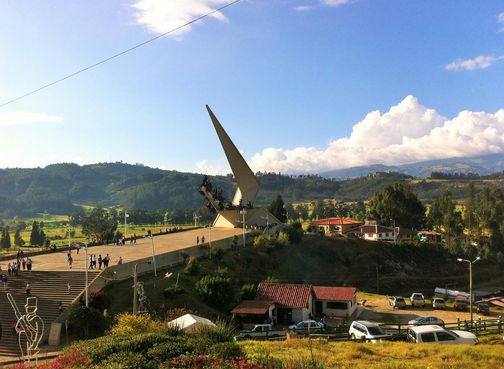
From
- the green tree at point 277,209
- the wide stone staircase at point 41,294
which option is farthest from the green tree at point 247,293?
the green tree at point 277,209

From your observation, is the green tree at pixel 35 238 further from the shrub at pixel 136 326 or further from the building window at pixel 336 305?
the shrub at pixel 136 326

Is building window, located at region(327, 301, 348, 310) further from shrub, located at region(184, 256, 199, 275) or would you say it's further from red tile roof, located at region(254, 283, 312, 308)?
shrub, located at region(184, 256, 199, 275)

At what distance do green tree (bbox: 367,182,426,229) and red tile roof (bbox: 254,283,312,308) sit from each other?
45.5m

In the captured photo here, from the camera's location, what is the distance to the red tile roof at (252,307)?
954 inches

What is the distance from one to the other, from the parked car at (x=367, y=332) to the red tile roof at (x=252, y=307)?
727cm

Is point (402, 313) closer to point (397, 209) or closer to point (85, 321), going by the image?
point (85, 321)

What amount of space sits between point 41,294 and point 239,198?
3464 centimetres

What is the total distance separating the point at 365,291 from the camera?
43.5 m

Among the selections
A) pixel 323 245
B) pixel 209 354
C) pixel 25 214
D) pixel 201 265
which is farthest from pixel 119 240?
pixel 25 214

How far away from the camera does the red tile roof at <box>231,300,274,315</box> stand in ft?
79.5

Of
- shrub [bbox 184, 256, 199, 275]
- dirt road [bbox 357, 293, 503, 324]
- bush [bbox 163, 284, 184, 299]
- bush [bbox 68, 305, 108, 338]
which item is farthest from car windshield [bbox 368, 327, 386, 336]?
shrub [bbox 184, 256, 199, 275]

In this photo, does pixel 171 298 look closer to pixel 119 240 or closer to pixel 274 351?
pixel 274 351

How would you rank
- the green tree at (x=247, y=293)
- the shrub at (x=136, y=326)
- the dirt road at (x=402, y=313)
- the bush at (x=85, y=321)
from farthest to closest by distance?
the dirt road at (x=402, y=313) < the green tree at (x=247, y=293) < the bush at (x=85, y=321) < the shrub at (x=136, y=326)

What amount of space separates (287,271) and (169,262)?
15377 mm
